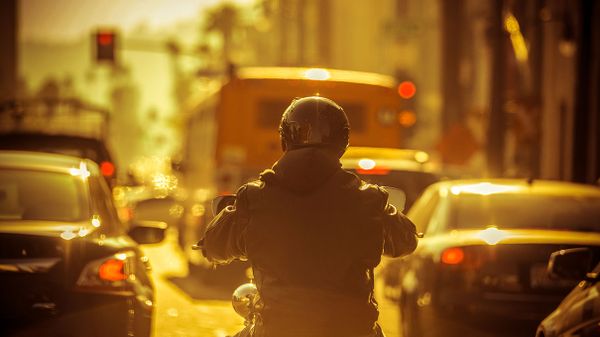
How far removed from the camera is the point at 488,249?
→ 33.3 ft

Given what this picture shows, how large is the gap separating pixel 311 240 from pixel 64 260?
260 cm

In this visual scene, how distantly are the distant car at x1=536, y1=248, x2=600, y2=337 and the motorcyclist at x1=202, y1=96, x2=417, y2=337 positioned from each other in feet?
3.62

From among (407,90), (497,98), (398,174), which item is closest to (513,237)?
(398,174)

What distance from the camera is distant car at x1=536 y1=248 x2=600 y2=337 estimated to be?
6.21 metres

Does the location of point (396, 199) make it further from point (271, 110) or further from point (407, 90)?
point (407, 90)

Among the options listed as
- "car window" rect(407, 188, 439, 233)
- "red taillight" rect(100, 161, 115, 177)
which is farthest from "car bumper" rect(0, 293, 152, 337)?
"red taillight" rect(100, 161, 115, 177)

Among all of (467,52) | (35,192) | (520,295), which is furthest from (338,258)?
(467,52)

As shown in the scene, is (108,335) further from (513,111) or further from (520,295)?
(513,111)

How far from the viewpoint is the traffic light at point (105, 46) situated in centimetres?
4538

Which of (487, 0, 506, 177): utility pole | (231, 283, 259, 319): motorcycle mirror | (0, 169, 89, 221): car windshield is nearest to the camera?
(231, 283, 259, 319): motorcycle mirror

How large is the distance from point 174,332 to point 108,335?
579cm

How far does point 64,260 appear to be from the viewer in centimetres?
752

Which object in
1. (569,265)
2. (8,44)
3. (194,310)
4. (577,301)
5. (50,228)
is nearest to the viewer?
(577,301)

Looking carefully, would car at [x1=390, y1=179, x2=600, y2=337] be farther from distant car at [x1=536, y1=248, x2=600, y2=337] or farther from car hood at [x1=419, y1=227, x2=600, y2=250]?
distant car at [x1=536, y1=248, x2=600, y2=337]
